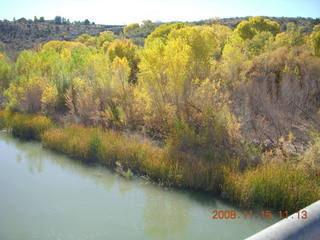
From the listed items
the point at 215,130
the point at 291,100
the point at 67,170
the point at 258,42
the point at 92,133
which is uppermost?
the point at 258,42

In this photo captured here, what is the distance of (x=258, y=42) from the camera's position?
18.7 m

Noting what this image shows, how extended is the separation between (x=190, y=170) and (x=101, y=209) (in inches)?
86.7

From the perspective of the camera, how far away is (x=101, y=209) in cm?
700

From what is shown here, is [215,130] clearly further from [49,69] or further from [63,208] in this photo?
[49,69]

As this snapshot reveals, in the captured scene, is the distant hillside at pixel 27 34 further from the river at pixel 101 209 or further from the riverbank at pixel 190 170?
the river at pixel 101 209

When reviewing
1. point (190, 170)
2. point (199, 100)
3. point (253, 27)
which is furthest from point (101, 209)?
point (253, 27)

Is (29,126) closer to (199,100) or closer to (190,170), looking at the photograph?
(199,100)

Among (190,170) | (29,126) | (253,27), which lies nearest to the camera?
(190,170)

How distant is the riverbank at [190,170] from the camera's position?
252 inches

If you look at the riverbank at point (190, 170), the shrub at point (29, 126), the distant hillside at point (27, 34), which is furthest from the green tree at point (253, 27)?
the distant hillside at point (27, 34)

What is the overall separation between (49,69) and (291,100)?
475 inches

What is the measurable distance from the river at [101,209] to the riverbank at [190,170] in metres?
0.29

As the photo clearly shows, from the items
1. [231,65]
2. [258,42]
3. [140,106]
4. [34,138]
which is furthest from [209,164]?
[258,42]

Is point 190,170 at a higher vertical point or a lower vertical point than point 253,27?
lower
